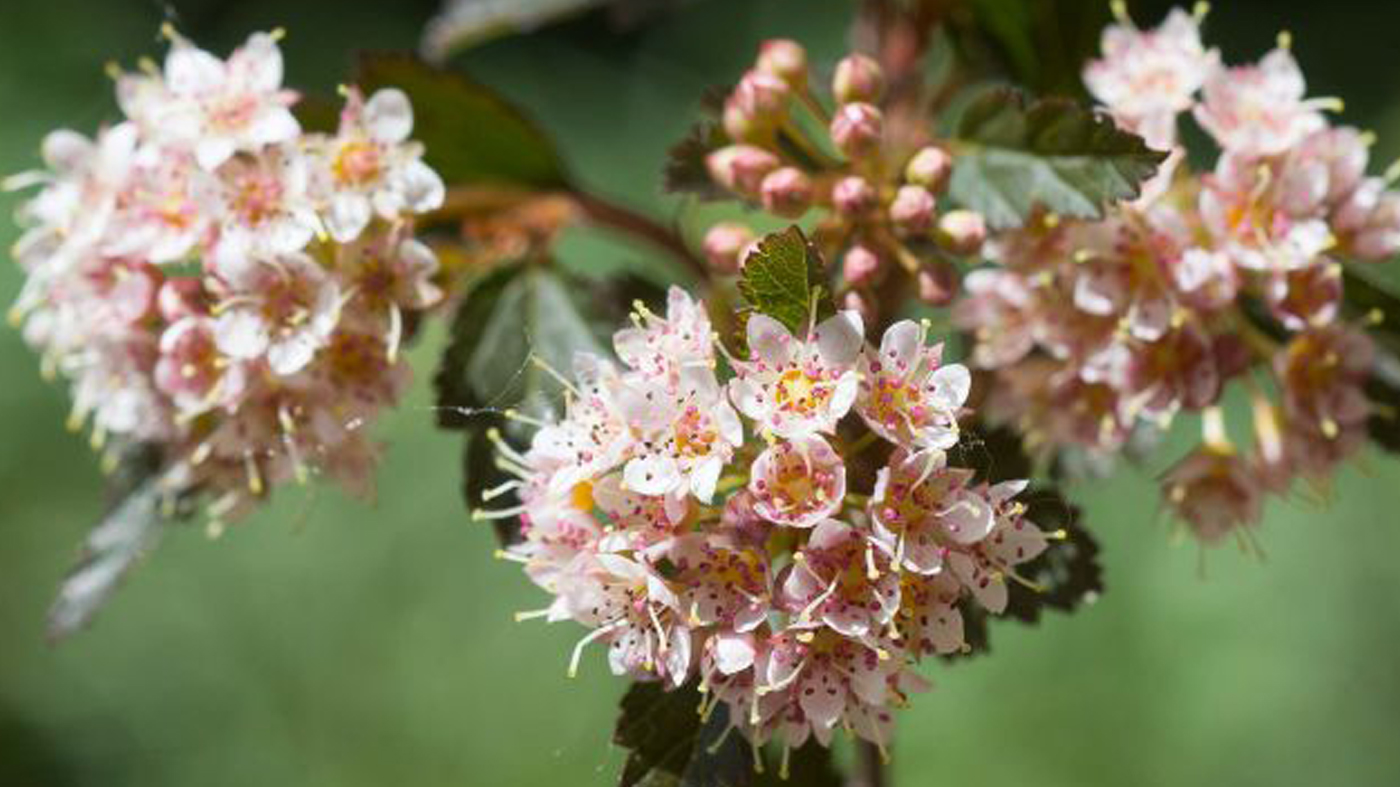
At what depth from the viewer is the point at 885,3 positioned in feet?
5.06

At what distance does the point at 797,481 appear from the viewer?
0.96m

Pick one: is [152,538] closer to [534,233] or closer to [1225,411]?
[534,233]

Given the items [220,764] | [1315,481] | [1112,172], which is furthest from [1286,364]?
[220,764]

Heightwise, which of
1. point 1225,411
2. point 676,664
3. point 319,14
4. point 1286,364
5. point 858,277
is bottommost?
point 676,664

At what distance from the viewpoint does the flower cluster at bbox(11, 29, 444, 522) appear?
1156mm

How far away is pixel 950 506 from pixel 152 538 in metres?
0.70

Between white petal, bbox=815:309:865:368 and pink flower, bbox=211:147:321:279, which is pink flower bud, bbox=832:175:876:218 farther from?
pink flower, bbox=211:147:321:279

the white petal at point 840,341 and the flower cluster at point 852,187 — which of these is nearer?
the white petal at point 840,341

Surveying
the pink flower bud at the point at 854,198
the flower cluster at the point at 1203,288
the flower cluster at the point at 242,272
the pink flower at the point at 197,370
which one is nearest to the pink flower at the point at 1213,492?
the flower cluster at the point at 1203,288

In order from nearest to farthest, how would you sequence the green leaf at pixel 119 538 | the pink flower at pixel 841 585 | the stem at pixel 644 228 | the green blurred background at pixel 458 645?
the pink flower at pixel 841 585, the green leaf at pixel 119 538, the stem at pixel 644 228, the green blurred background at pixel 458 645

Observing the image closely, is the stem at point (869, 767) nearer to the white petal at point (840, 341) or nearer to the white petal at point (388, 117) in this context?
the white petal at point (840, 341)

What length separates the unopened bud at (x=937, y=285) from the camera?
114 centimetres

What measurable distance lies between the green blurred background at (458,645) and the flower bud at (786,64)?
88 centimetres

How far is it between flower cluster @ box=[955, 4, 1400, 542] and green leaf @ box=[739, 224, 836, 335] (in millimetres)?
275
